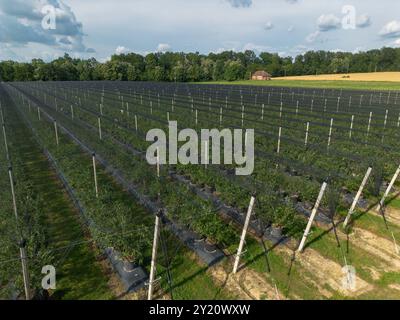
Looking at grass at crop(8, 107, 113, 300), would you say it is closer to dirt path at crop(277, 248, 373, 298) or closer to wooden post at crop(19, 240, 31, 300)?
wooden post at crop(19, 240, 31, 300)

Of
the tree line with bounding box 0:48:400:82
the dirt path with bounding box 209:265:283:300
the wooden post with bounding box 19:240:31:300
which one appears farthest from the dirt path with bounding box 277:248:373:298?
the tree line with bounding box 0:48:400:82

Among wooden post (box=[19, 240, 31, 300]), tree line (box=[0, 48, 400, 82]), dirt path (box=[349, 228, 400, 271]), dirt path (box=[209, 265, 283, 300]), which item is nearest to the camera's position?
wooden post (box=[19, 240, 31, 300])

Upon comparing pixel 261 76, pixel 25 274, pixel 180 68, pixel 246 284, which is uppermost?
pixel 180 68

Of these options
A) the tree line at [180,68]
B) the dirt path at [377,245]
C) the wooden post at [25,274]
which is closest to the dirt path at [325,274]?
the dirt path at [377,245]

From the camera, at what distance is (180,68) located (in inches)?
3976

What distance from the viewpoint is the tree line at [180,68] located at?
329ft

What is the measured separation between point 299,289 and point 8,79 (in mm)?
123611

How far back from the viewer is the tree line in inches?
3944

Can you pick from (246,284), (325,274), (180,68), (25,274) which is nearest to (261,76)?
(180,68)

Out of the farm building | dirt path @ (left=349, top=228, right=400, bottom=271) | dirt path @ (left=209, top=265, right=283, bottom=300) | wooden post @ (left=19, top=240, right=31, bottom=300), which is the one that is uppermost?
the farm building

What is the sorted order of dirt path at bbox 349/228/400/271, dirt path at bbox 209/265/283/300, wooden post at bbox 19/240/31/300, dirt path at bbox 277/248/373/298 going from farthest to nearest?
dirt path at bbox 349/228/400/271
dirt path at bbox 277/248/373/298
dirt path at bbox 209/265/283/300
wooden post at bbox 19/240/31/300

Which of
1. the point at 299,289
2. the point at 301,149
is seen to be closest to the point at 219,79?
the point at 301,149

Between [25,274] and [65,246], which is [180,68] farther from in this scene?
[25,274]
